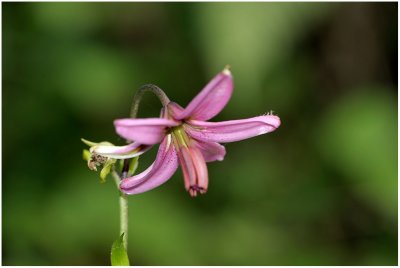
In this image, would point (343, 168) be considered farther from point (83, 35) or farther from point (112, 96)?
point (83, 35)

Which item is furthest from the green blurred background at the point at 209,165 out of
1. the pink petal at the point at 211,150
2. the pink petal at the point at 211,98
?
the pink petal at the point at 211,98

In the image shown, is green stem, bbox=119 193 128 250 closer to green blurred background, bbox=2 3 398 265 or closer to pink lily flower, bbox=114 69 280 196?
pink lily flower, bbox=114 69 280 196

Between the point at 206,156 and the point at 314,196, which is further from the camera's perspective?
the point at 314,196

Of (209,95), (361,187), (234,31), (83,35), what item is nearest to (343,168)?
(361,187)

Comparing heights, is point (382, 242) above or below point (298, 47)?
below

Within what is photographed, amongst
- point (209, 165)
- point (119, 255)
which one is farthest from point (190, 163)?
point (209, 165)

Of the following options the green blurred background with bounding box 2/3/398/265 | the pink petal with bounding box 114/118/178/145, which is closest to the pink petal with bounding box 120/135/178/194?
the pink petal with bounding box 114/118/178/145
